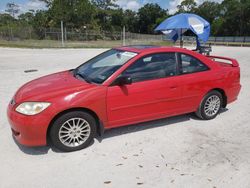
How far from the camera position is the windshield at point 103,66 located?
439 cm

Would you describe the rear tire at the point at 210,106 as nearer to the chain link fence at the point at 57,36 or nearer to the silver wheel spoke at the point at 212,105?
the silver wheel spoke at the point at 212,105

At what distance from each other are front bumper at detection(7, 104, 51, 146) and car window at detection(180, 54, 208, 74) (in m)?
2.51

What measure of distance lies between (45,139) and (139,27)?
97515 mm

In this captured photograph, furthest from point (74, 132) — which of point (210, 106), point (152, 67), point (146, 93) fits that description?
point (210, 106)

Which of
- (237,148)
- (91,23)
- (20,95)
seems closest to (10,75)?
(20,95)

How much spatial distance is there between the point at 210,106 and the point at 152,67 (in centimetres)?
158

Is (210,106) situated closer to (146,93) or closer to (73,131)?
(146,93)

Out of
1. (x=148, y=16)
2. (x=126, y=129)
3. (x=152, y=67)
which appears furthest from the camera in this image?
(x=148, y=16)

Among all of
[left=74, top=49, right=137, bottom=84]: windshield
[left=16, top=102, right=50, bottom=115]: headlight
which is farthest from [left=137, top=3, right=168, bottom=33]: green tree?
[left=16, top=102, right=50, bottom=115]: headlight

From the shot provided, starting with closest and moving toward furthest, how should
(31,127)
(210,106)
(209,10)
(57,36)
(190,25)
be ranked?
1. (31,127)
2. (210,106)
3. (190,25)
4. (57,36)
5. (209,10)

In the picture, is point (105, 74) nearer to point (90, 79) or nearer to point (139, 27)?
point (90, 79)

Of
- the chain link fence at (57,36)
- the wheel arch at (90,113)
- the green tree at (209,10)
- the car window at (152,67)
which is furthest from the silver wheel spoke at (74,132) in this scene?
the green tree at (209,10)

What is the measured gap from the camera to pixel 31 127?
371 cm

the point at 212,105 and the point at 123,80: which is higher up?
the point at 123,80
